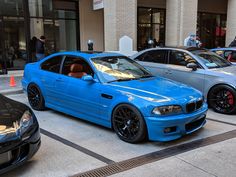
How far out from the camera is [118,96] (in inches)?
190

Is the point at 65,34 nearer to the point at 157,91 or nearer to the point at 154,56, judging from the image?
the point at 154,56

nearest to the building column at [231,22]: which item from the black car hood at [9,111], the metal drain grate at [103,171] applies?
the metal drain grate at [103,171]

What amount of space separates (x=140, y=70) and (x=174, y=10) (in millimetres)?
9299

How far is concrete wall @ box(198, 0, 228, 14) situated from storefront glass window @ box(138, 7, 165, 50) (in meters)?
3.50

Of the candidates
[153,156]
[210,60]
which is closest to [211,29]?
[210,60]

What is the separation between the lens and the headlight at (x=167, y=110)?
14.5 ft

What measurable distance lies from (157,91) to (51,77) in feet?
8.14

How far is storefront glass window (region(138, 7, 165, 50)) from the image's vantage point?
1761 cm

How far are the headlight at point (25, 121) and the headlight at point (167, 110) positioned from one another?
1.79m

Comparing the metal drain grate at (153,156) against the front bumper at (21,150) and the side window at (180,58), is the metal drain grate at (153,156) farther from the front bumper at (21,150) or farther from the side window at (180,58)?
the side window at (180,58)

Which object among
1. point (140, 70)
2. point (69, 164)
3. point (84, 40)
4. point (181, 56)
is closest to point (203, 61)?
point (181, 56)

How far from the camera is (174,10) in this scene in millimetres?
14297

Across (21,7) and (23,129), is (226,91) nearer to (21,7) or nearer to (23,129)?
(23,129)

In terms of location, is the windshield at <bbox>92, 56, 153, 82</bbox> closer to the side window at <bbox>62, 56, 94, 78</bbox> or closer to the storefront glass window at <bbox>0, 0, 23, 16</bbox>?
the side window at <bbox>62, 56, 94, 78</bbox>
